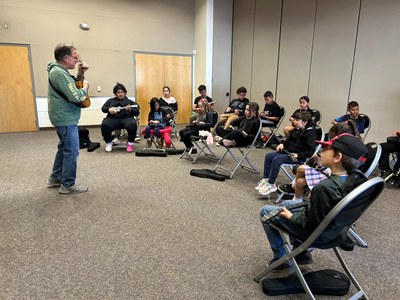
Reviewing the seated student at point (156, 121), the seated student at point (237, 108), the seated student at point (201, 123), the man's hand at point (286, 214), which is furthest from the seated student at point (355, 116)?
the man's hand at point (286, 214)

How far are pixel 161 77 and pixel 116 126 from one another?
3165 mm

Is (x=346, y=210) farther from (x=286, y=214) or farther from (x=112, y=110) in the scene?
(x=112, y=110)

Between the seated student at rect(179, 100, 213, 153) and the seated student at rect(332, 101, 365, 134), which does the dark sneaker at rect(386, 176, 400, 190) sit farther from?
the seated student at rect(179, 100, 213, 153)

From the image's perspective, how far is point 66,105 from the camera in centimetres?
315

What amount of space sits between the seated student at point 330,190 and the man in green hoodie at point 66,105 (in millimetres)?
2357

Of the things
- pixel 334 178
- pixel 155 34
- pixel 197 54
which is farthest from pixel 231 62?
pixel 334 178

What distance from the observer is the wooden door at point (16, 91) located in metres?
6.80

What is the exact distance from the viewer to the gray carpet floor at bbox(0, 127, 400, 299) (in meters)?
1.94

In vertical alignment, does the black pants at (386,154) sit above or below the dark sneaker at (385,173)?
above

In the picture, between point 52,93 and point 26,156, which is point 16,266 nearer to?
point 52,93

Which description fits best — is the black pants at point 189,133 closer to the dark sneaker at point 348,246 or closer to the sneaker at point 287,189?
the sneaker at point 287,189

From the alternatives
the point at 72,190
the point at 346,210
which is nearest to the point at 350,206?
the point at 346,210

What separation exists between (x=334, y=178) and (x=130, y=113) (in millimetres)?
4617

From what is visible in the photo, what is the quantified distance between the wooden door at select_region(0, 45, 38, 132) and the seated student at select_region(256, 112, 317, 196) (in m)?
6.26
